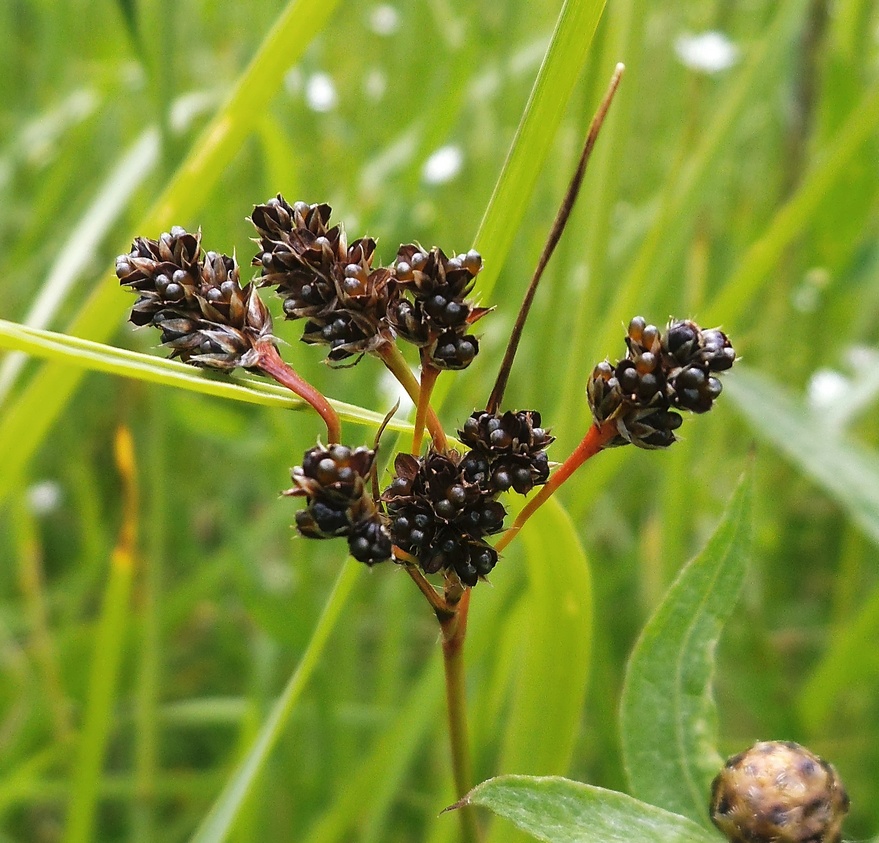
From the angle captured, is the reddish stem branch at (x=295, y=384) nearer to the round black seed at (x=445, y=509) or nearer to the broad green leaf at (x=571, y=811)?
the round black seed at (x=445, y=509)

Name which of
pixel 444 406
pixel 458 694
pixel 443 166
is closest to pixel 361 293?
pixel 458 694

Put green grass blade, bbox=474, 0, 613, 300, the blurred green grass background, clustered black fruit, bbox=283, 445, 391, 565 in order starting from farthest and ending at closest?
1. the blurred green grass background
2. green grass blade, bbox=474, 0, 613, 300
3. clustered black fruit, bbox=283, 445, 391, 565

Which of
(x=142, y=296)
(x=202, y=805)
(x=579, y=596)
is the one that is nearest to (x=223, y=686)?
(x=202, y=805)

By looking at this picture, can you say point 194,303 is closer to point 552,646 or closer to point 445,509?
point 445,509

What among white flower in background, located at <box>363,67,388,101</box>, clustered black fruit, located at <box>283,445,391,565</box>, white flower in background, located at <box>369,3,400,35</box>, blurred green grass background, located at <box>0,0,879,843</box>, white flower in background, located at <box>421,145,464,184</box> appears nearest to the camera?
clustered black fruit, located at <box>283,445,391,565</box>

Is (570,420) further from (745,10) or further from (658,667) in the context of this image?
(745,10)

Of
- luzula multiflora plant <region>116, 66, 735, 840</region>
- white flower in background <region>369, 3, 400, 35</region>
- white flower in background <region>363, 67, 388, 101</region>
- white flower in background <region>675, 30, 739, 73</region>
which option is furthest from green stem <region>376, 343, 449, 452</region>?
white flower in background <region>369, 3, 400, 35</region>

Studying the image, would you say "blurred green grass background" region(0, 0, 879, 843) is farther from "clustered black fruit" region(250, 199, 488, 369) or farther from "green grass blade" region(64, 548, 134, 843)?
"clustered black fruit" region(250, 199, 488, 369)
